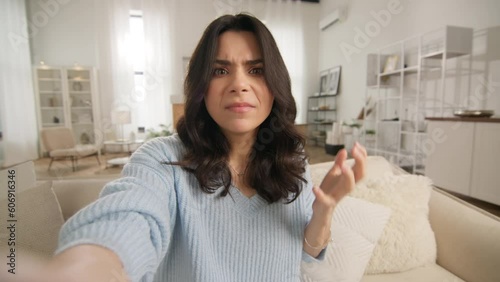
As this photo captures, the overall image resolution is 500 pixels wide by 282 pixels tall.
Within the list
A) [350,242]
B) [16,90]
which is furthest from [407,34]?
[16,90]

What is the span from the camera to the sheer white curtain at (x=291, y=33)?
5.73 meters

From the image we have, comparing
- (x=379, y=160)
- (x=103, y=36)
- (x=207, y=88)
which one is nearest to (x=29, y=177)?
(x=207, y=88)

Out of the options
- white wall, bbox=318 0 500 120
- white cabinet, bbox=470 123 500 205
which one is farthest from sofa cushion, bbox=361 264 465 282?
white wall, bbox=318 0 500 120

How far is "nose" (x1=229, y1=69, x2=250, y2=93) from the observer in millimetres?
597

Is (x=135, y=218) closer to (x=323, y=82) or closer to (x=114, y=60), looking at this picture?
(x=114, y=60)

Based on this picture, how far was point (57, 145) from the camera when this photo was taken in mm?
4027

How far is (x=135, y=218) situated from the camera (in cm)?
42

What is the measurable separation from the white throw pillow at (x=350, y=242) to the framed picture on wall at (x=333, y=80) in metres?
5.14

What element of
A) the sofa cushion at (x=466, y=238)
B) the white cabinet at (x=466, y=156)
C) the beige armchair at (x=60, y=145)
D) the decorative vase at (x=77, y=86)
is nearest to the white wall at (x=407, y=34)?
the white cabinet at (x=466, y=156)

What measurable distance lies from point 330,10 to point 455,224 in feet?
19.6

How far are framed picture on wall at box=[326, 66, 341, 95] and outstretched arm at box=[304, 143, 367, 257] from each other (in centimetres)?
553

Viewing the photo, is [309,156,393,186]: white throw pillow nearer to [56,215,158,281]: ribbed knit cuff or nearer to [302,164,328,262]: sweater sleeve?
[302,164,328,262]: sweater sleeve

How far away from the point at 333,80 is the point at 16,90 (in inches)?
249

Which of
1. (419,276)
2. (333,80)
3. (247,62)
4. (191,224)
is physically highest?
(333,80)
